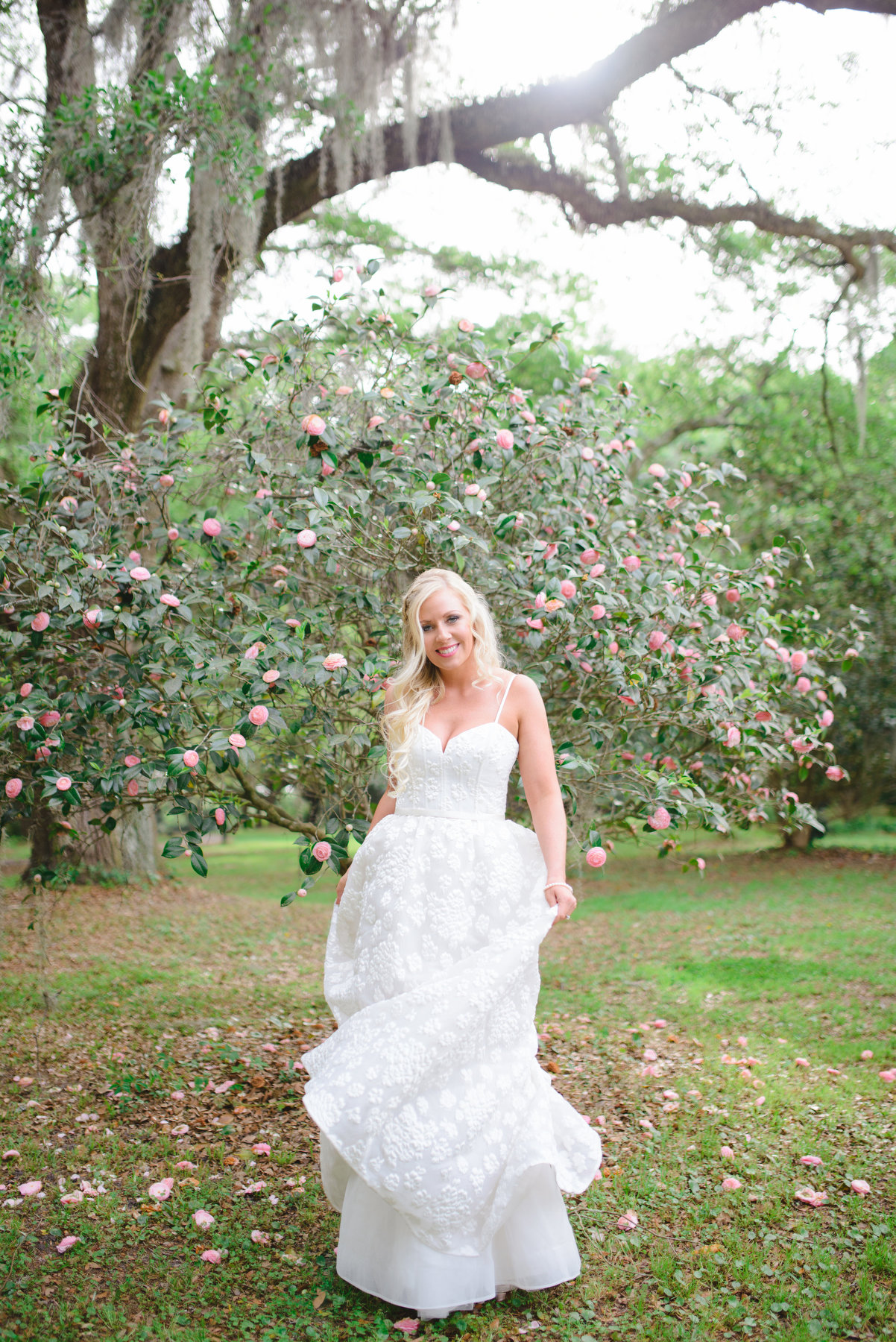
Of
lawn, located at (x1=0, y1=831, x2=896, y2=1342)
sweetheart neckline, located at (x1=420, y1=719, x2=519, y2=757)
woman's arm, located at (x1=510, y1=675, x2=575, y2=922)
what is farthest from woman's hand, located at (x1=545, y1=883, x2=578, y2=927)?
lawn, located at (x1=0, y1=831, x2=896, y2=1342)

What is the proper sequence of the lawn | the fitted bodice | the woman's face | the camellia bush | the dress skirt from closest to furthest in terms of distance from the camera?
the dress skirt
the lawn
the fitted bodice
the woman's face
the camellia bush

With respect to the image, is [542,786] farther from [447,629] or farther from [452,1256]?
[452,1256]

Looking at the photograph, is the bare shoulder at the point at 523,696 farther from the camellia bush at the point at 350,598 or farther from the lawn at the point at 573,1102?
the lawn at the point at 573,1102

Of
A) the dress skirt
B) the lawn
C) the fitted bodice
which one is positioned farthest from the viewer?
the fitted bodice

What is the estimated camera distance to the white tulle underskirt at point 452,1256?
7.89 ft

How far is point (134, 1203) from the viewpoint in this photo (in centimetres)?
312

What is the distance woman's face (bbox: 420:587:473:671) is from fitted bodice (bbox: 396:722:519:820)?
0.22m

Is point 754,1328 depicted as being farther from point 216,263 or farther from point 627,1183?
point 216,263

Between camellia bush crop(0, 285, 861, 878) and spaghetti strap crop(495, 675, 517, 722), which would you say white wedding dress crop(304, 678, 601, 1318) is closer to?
spaghetti strap crop(495, 675, 517, 722)

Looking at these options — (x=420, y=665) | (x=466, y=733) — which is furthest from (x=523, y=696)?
(x=420, y=665)

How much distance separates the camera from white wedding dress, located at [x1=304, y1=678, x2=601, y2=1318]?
2357 mm

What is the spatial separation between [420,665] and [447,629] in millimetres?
169

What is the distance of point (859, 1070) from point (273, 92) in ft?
19.6

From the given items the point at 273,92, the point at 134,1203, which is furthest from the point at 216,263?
the point at 134,1203
